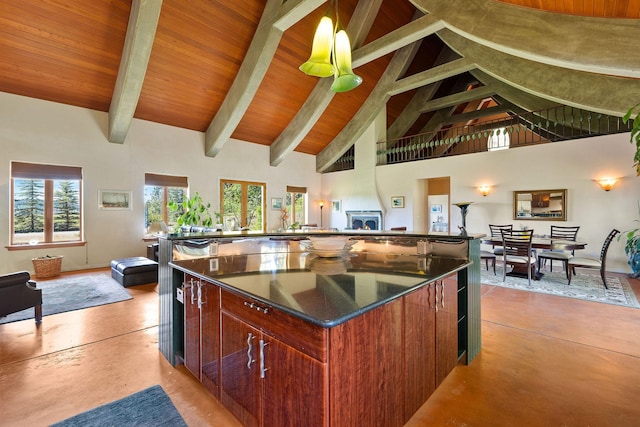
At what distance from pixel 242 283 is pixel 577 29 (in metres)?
5.39

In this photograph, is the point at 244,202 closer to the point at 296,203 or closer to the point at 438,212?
the point at 296,203

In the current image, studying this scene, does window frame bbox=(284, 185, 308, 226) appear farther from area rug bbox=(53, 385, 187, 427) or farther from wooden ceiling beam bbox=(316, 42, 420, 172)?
area rug bbox=(53, 385, 187, 427)

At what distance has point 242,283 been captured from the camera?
1.56 metres

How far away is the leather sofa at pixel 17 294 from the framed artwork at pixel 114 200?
3.71 m

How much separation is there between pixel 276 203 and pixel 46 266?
229 inches

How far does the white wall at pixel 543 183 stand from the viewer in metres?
5.67

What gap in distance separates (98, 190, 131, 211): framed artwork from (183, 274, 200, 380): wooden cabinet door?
19.3ft

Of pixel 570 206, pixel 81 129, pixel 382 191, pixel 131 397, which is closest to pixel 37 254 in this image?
pixel 81 129

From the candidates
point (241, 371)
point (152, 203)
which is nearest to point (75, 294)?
point (152, 203)

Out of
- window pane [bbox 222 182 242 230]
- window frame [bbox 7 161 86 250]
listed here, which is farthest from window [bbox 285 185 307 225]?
window frame [bbox 7 161 86 250]

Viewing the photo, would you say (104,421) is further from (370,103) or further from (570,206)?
(370,103)

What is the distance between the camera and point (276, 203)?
9.67 m

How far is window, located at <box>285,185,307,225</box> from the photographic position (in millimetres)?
10164

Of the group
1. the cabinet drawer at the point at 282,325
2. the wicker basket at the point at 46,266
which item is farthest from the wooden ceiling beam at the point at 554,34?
the wicker basket at the point at 46,266
